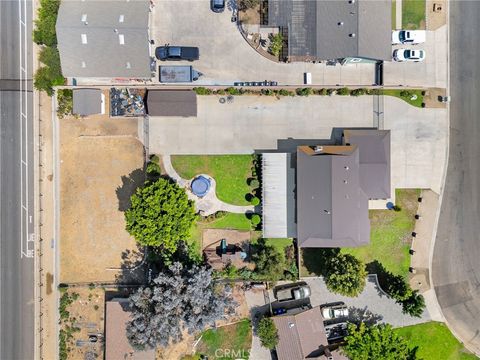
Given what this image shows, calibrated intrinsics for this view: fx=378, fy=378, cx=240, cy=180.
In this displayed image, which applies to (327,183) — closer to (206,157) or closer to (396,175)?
(396,175)

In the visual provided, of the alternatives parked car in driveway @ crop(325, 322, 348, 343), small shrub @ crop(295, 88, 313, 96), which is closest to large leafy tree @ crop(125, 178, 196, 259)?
small shrub @ crop(295, 88, 313, 96)

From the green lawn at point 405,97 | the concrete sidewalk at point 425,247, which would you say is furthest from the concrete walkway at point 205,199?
the green lawn at point 405,97

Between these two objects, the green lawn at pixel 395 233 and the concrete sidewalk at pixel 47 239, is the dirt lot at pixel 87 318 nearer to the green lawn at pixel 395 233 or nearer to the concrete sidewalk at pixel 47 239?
the concrete sidewalk at pixel 47 239

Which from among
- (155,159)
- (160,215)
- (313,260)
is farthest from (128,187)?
(313,260)

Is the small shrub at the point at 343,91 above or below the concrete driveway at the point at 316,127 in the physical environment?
above

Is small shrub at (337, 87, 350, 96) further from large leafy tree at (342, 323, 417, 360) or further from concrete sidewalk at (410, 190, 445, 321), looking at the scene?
large leafy tree at (342, 323, 417, 360)

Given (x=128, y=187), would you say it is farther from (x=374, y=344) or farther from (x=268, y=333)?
(x=374, y=344)
